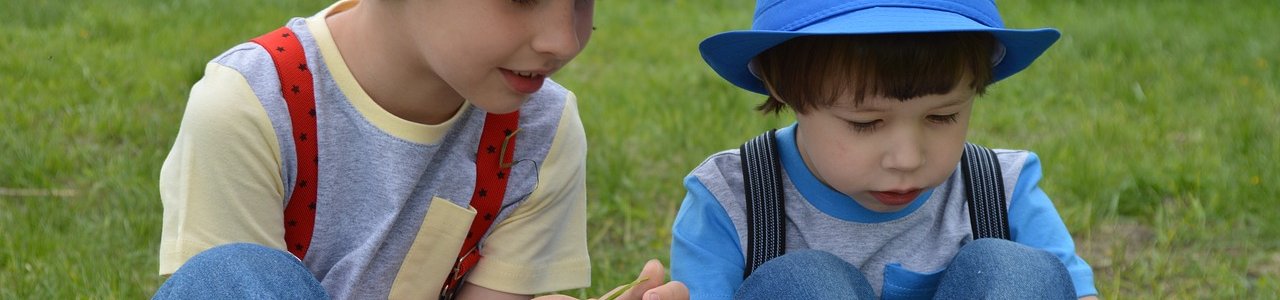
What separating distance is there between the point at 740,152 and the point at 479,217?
1.41 ft

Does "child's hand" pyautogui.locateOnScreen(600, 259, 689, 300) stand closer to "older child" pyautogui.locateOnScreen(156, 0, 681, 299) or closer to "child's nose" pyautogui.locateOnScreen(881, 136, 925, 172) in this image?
"older child" pyautogui.locateOnScreen(156, 0, 681, 299)

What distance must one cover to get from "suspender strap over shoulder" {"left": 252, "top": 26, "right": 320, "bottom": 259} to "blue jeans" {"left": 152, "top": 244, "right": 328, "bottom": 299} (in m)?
0.26

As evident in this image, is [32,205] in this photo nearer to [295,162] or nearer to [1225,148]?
[295,162]

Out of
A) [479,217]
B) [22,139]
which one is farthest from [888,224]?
[22,139]

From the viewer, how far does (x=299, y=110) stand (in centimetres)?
205

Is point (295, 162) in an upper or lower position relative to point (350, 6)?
lower

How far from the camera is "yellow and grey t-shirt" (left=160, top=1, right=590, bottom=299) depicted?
2.00 metres

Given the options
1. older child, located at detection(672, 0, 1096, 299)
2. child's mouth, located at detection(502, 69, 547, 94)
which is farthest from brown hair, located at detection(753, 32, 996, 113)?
child's mouth, located at detection(502, 69, 547, 94)

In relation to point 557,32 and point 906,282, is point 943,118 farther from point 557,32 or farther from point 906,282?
point 557,32

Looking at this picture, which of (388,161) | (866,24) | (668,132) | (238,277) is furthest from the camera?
(668,132)

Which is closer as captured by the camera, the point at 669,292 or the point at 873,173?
the point at 669,292

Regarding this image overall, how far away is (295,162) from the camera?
208 centimetres

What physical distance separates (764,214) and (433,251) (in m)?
0.52

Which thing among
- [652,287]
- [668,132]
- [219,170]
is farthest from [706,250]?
[668,132]
